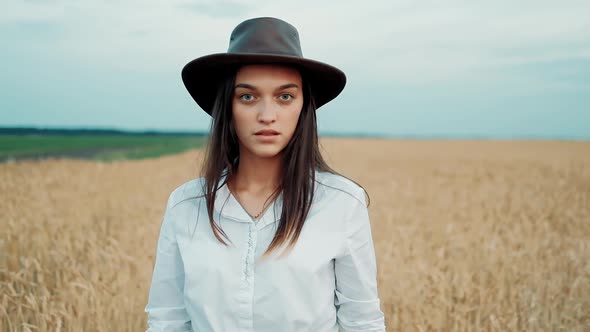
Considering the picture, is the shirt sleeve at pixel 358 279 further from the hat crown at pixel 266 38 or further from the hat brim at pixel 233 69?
the hat crown at pixel 266 38

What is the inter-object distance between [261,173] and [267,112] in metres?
0.27

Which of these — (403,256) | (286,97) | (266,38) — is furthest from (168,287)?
(403,256)

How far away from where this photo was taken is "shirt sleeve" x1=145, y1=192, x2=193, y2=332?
1868 millimetres

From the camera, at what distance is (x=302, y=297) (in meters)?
1.73

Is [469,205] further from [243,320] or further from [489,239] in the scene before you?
[243,320]

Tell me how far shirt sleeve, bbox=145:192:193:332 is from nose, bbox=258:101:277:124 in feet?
1.55

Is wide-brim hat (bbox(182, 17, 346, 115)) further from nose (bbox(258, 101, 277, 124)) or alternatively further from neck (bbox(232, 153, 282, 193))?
neck (bbox(232, 153, 282, 193))

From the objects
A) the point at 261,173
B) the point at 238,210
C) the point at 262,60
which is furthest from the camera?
the point at 261,173

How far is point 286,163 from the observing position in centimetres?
193

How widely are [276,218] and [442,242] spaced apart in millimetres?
4109

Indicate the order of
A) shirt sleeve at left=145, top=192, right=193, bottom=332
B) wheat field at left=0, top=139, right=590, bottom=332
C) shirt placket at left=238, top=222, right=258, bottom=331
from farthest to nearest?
wheat field at left=0, top=139, right=590, bottom=332, shirt sleeve at left=145, top=192, right=193, bottom=332, shirt placket at left=238, top=222, right=258, bottom=331

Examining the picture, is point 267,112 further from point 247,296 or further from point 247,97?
point 247,296

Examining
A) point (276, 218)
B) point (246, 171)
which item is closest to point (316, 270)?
point (276, 218)

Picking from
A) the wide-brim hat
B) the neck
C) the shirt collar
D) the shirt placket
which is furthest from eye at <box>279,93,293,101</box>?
the shirt placket
